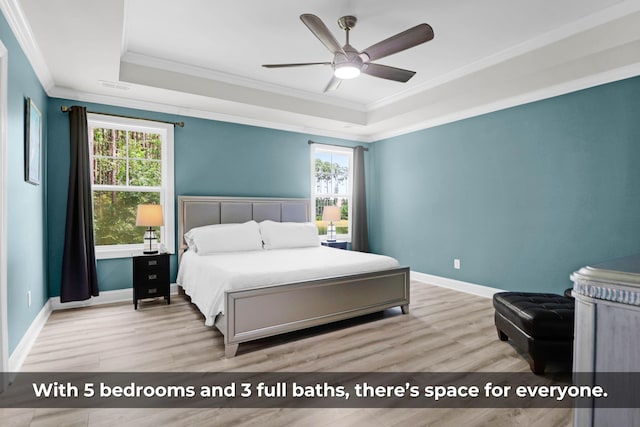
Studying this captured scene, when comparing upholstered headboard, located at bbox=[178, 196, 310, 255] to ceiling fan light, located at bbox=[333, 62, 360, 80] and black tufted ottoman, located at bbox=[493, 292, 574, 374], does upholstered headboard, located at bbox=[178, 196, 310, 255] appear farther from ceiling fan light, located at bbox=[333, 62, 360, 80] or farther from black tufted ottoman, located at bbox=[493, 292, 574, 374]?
black tufted ottoman, located at bbox=[493, 292, 574, 374]

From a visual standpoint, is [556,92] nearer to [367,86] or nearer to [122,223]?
[367,86]

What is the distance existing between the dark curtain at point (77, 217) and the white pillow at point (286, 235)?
202 cm

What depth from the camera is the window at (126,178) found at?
13.6 feet

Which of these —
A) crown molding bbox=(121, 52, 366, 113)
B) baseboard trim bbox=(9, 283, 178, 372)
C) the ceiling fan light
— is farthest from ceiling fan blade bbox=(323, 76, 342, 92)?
baseboard trim bbox=(9, 283, 178, 372)

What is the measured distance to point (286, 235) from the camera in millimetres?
4508

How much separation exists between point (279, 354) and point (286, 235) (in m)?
1.98

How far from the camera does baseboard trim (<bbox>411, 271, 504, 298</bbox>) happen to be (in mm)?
4445

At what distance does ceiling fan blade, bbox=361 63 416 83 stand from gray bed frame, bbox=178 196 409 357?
6.32 feet

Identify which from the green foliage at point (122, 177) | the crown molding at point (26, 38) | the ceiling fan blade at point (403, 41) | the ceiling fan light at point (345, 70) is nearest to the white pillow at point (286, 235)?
the green foliage at point (122, 177)

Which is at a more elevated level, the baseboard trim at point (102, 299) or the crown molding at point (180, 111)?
the crown molding at point (180, 111)

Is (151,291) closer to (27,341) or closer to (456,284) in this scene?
(27,341)

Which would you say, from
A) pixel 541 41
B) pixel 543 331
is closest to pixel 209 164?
pixel 541 41

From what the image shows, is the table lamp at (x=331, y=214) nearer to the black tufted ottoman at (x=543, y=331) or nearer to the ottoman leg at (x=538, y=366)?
the black tufted ottoman at (x=543, y=331)

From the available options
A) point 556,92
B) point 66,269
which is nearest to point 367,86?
point 556,92
